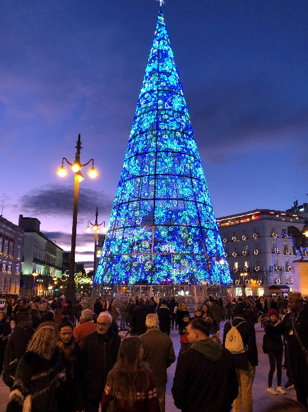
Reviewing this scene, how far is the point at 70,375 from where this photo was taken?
14.6ft

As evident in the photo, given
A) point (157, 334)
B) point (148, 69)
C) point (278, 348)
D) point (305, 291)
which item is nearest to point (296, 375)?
point (278, 348)

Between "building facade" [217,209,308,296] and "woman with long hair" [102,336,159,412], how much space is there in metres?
76.9

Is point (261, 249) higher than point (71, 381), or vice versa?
point (261, 249)

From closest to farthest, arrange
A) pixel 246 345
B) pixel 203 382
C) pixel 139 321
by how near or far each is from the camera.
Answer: pixel 203 382 < pixel 246 345 < pixel 139 321

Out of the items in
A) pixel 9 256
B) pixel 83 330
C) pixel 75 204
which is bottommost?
pixel 83 330

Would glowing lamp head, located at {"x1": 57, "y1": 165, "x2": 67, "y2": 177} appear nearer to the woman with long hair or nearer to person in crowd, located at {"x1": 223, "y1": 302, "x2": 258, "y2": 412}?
person in crowd, located at {"x1": 223, "y1": 302, "x2": 258, "y2": 412}

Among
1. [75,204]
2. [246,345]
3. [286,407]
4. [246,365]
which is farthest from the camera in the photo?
[75,204]

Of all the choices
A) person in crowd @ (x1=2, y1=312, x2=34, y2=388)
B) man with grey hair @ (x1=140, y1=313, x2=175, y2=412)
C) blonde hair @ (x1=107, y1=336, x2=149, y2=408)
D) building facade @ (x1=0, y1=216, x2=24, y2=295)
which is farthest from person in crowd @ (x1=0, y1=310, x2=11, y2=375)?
building facade @ (x1=0, y1=216, x2=24, y2=295)

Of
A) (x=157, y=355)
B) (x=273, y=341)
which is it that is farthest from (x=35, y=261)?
(x=157, y=355)

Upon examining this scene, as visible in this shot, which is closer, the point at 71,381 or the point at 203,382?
the point at 203,382

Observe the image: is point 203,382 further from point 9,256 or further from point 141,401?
point 9,256

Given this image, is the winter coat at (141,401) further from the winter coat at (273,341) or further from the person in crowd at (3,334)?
the winter coat at (273,341)

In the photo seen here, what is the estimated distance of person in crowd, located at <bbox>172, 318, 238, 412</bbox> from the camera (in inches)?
138

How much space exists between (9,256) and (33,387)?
198 feet
